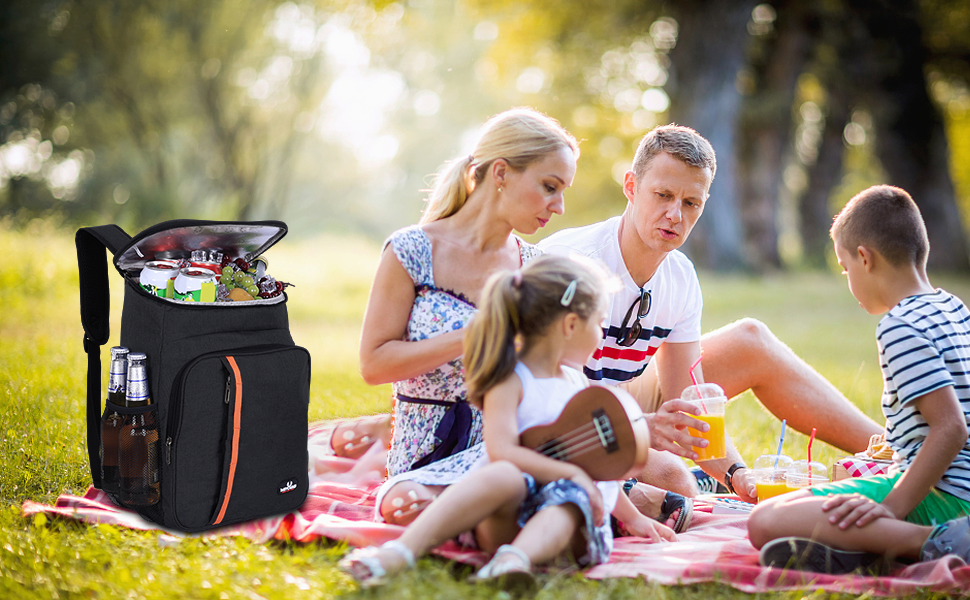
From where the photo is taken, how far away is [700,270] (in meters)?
14.2

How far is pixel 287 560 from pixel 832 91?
2032 centimetres

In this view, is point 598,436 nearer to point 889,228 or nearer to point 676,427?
point 676,427

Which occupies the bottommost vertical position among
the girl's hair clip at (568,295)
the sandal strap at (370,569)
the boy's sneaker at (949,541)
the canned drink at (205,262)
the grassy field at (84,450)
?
the grassy field at (84,450)

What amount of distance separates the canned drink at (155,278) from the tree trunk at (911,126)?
1690cm

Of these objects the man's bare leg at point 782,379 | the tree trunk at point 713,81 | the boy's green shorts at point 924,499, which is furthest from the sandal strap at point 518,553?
the tree trunk at point 713,81

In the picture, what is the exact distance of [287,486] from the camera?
8.99ft

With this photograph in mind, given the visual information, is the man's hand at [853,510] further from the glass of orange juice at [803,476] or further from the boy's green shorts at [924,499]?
the glass of orange juice at [803,476]

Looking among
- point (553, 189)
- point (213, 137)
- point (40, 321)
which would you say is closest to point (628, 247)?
point (553, 189)

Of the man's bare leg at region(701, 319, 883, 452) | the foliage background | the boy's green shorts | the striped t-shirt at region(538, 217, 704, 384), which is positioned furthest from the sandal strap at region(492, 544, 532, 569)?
the foliage background

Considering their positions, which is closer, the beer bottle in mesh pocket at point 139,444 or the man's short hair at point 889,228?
the man's short hair at point 889,228

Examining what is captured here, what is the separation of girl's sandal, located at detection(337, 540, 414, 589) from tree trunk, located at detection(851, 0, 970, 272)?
55.9ft

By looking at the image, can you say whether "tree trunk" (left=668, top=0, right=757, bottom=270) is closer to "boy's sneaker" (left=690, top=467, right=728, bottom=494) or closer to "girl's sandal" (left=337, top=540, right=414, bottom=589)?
"boy's sneaker" (left=690, top=467, right=728, bottom=494)

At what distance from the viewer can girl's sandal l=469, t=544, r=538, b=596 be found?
192cm

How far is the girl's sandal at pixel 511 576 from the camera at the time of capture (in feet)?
6.28
